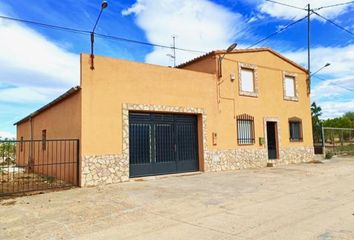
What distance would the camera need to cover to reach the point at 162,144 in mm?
13086

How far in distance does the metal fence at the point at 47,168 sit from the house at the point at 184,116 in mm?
497

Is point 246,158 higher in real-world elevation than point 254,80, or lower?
lower

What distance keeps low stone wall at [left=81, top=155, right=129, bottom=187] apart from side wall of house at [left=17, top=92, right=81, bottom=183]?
0.64 m

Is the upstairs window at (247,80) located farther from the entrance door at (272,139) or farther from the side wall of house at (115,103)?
the side wall of house at (115,103)

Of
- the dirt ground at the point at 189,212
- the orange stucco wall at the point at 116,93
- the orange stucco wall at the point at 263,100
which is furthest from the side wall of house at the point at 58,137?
the orange stucco wall at the point at 263,100

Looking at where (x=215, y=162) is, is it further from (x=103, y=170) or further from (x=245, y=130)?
(x=103, y=170)

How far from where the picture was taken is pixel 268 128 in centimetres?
1811

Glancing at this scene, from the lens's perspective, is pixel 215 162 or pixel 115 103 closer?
pixel 115 103

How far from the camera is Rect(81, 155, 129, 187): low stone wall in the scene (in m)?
10.8

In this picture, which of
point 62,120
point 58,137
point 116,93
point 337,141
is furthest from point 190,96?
point 337,141

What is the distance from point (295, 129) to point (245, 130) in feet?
15.4

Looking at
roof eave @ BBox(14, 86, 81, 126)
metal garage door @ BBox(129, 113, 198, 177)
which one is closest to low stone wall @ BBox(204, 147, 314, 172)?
metal garage door @ BBox(129, 113, 198, 177)

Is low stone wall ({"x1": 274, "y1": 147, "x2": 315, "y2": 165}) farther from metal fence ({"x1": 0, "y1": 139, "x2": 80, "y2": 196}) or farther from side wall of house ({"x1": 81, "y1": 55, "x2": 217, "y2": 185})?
metal fence ({"x1": 0, "y1": 139, "x2": 80, "y2": 196})

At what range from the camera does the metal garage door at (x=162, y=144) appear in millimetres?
12352
